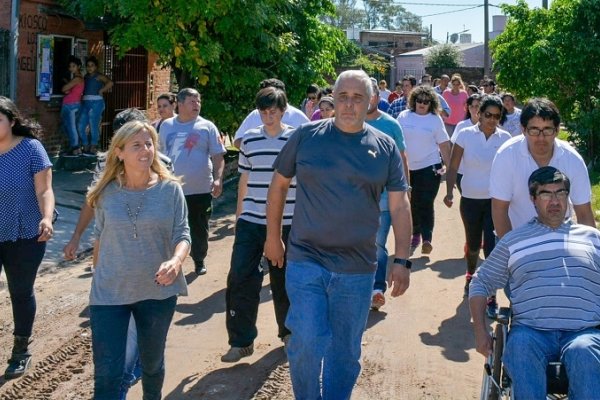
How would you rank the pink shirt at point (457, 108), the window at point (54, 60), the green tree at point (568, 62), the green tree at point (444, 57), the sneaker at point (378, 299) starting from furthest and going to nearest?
1. the green tree at point (444, 57)
2. the green tree at point (568, 62)
3. the pink shirt at point (457, 108)
4. the window at point (54, 60)
5. the sneaker at point (378, 299)

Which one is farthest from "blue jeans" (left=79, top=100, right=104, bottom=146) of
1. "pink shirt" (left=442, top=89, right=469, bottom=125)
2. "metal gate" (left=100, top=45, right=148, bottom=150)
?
"pink shirt" (left=442, top=89, right=469, bottom=125)

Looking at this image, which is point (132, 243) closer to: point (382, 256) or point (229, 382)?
point (229, 382)

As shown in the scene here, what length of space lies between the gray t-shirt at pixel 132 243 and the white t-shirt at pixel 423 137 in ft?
18.0

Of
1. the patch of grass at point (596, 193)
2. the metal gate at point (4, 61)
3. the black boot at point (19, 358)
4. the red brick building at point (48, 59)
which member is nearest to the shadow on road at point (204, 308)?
the black boot at point (19, 358)

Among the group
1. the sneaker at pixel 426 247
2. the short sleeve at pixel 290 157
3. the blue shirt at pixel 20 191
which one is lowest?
the sneaker at pixel 426 247

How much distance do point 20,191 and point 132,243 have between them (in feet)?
5.39

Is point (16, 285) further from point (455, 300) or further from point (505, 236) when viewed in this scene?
point (455, 300)

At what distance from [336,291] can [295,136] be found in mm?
907

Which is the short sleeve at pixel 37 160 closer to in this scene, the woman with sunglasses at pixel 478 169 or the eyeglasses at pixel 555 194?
the eyeglasses at pixel 555 194

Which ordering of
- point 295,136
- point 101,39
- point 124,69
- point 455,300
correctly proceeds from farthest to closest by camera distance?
1. point 124,69
2. point 101,39
3. point 455,300
4. point 295,136

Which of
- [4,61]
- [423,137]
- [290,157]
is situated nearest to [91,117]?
[4,61]

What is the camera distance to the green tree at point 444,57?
55.9 metres

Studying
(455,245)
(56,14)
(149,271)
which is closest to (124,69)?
(56,14)

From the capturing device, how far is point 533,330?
483 cm
